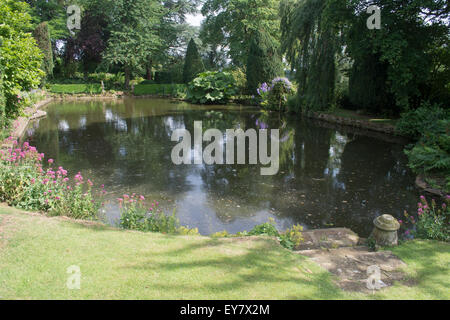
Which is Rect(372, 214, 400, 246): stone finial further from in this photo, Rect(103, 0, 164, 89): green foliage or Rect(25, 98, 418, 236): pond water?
Rect(103, 0, 164, 89): green foliage

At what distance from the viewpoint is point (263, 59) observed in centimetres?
2336

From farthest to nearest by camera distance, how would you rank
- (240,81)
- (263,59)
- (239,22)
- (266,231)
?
(239,22), (240,81), (263,59), (266,231)

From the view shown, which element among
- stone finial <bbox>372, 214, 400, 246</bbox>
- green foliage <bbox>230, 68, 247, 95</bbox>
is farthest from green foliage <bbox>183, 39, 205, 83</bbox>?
stone finial <bbox>372, 214, 400, 246</bbox>

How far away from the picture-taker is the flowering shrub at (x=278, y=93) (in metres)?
20.4

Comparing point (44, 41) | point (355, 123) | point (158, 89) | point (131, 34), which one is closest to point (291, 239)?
point (355, 123)

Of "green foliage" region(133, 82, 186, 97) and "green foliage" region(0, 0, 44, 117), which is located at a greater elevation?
"green foliage" region(133, 82, 186, 97)

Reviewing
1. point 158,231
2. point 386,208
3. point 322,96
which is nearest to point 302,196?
point 386,208

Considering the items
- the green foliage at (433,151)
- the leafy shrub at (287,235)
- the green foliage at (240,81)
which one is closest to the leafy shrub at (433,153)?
the green foliage at (433,151)

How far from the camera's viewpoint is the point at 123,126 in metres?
14.8

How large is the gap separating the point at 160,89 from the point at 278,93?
1589 centimetres

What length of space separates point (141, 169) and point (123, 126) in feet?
23.6

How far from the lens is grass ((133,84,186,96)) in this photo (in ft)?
102

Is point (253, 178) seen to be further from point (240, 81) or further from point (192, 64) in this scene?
point (192, 64)

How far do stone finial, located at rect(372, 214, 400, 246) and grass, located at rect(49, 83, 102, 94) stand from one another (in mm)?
30031
